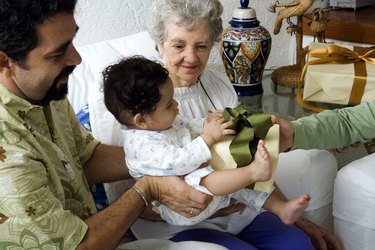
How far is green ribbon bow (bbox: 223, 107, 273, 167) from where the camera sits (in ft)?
3.59

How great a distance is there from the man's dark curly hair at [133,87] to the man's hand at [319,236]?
0.61 metres

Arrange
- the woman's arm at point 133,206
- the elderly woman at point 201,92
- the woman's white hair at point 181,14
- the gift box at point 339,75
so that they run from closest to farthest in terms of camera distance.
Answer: the woman's arm at point 133,206, the elderly woman at point 201,92, the woman's white hair at point 181,14, the gift box at point 339,75

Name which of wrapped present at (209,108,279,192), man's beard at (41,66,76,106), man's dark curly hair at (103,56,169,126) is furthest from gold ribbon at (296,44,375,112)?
man's beard at (41,66,76,106)

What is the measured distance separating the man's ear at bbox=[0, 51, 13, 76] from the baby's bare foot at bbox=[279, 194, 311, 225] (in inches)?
27.5

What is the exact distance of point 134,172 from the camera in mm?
1186

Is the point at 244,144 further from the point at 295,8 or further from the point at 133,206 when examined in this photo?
the point at 295,8

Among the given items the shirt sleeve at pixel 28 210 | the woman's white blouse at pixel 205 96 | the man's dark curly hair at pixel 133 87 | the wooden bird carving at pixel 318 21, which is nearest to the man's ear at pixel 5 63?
the shirt sleeve at pixel 28 210

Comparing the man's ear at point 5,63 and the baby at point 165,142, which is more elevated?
the man's ear at point 5,63

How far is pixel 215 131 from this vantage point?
3.65 ft

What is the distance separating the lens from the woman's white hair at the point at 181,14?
4.56 feet

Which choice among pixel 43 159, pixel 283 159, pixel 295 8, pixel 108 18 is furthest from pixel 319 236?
pixel 108 18

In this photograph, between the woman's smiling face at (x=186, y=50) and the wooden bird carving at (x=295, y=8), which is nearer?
the woman's smiling face at (x=186, y=50)

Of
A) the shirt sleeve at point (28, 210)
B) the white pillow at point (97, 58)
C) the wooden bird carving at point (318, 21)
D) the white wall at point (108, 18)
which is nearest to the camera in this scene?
the shirt sleeve at point (28, 210)

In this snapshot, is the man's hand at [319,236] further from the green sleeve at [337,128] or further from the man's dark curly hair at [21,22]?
the man's dark curly hair at [21,22]
